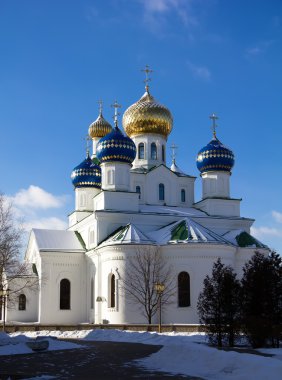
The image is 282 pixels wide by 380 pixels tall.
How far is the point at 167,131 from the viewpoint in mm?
34500

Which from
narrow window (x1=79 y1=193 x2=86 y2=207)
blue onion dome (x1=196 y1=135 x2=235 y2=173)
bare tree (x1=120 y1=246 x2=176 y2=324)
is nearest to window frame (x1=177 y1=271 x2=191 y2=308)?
bare tree (x1=120 y1=246 x2=176 y2=324)

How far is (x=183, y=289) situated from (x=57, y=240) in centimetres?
895

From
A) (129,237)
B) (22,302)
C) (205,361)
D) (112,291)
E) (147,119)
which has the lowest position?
(205,361)

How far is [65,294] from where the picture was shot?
30.7m

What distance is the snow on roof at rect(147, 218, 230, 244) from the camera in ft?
87.7

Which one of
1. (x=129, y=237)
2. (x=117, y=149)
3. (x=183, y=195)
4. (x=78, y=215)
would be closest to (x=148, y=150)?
(x=183, y=195)

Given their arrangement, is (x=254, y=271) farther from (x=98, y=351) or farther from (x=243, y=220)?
(x=243, y=220)

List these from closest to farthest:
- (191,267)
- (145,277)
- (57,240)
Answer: (145,277) < (191,267) < (57,240)

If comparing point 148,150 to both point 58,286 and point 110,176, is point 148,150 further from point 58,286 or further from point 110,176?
point 58,286

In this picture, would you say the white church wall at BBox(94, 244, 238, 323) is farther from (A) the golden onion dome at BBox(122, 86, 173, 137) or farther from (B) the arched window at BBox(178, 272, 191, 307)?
(A) the golden onion dome at BBox(122, 86, 173, 137)

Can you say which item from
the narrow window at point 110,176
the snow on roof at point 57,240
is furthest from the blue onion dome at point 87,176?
the narrow window at point 110,176

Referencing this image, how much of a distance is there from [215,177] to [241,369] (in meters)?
23.5

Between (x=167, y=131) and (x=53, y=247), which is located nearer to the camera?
(x=53, y=247)

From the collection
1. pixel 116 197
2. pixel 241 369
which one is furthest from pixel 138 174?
pixel 241 369
